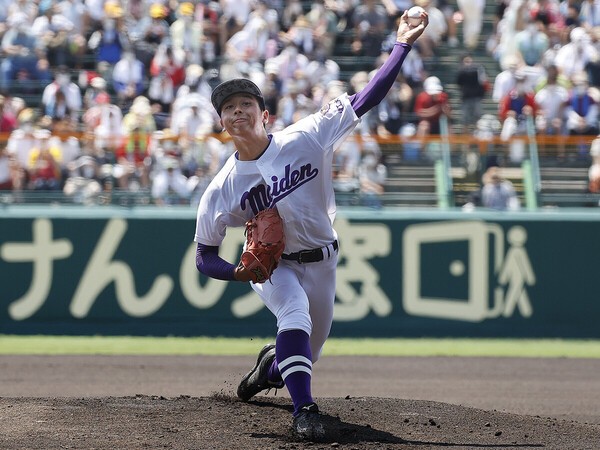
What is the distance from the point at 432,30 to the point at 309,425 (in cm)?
1259

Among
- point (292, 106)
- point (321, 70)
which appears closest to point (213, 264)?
point (292, 106)

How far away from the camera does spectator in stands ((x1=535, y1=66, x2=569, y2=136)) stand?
50.7ft

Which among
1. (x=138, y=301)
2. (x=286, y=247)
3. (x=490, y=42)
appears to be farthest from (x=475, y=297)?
(x=286, y=247)

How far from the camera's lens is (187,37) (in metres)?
17.5

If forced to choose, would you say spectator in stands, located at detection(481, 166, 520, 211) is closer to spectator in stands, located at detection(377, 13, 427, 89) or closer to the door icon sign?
the door icon sign

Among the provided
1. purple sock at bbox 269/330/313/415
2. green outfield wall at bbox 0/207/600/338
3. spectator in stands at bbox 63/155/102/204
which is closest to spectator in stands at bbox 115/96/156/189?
spectator in stands at bbox 63/155/102/204

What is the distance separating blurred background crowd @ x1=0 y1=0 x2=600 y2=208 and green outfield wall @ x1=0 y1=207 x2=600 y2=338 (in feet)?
1.71

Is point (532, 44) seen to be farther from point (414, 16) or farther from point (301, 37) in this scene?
point (414, 16)

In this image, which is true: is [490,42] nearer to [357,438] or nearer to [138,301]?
[138,301]

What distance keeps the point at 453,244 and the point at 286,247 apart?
23.4 feet

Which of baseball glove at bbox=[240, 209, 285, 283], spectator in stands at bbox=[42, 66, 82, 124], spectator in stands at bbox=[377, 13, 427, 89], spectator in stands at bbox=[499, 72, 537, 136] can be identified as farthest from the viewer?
spectator in stands at bbox=[377, 13, 427, 89]

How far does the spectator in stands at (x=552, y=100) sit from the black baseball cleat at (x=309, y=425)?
974 cm

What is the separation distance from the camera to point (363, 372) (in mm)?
10922

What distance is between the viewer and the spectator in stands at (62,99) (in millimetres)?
16094
